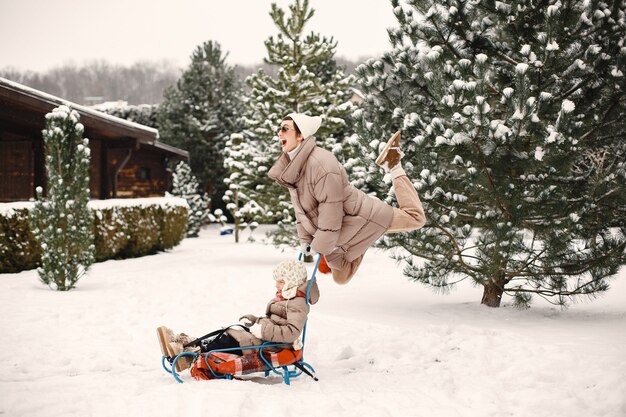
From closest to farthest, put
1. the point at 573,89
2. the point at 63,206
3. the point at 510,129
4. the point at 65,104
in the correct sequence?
the point at 510,129, the point at 573,89, the point at 63,206, the point at 65,104

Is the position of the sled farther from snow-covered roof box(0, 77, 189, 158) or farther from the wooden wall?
the wooden wall

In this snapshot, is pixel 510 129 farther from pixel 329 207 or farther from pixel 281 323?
pixel 281 323

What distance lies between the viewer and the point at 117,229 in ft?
49.6

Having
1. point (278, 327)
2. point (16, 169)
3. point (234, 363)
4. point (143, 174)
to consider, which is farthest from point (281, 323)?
point (143, 174)

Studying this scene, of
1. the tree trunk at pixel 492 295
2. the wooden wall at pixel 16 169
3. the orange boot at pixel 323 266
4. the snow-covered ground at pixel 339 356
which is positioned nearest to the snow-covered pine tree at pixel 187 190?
the wooden wall at pixel 16 169

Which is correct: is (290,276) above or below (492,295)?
above

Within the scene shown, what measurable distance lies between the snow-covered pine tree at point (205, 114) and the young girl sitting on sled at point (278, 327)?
27.2 metres

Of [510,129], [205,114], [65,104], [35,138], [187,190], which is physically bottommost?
[187,190]

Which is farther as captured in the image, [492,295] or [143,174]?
[143,174]

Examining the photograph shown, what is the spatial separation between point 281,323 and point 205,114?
2865 centimetres

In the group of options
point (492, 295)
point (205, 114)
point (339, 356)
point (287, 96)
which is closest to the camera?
point (339, 356)

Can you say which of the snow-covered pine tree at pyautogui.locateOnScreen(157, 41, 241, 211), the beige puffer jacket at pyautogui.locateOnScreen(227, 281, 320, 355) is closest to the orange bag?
the beige puffer jacket at pyautogui.locateOnScreen(227, 281, 320, 355)

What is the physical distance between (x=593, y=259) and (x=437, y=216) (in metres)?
2.09

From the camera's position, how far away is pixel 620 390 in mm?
4660
